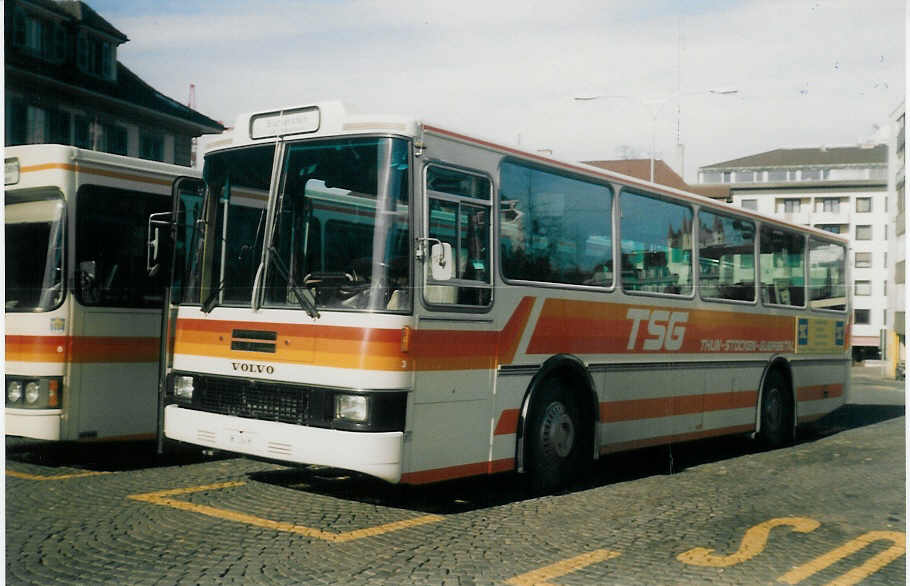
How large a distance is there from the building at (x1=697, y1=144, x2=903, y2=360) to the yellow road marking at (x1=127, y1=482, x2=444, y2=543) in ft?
17.0

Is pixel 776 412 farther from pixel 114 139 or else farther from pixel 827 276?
pixel 114 139

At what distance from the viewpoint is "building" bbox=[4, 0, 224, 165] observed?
351 inches

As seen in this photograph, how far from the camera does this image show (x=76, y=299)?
870 centimetres

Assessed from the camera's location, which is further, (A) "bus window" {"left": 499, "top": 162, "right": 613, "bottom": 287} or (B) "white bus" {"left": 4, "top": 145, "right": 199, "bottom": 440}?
(B) "white bus" {"left": 4, "top": 145, "right": 199, "bottom": 440}

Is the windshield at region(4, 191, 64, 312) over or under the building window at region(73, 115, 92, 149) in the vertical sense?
under

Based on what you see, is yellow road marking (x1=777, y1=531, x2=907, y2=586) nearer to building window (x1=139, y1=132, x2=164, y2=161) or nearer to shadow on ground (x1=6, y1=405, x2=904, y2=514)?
shadow on ground (x1=6, y1=405, x2=904, y2=514)

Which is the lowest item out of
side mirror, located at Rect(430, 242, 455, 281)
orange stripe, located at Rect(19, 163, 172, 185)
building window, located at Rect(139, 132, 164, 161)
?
side mirror, located at Rect(430, 242, 455, 281)

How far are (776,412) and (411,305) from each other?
733 cm

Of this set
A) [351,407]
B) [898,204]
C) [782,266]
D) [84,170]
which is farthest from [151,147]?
[782,266]

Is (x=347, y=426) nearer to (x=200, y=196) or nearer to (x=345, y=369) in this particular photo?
(x=345, y=369)

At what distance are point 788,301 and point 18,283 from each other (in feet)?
29.8

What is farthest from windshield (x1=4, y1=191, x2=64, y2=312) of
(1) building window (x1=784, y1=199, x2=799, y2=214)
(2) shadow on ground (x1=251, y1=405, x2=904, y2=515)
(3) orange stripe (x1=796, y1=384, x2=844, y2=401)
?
(3) orange stripe (x1=796, y1=384, x2=844, y2=401)

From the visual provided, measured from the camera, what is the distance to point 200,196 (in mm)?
8062

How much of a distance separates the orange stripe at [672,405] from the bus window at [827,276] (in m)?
2.54
